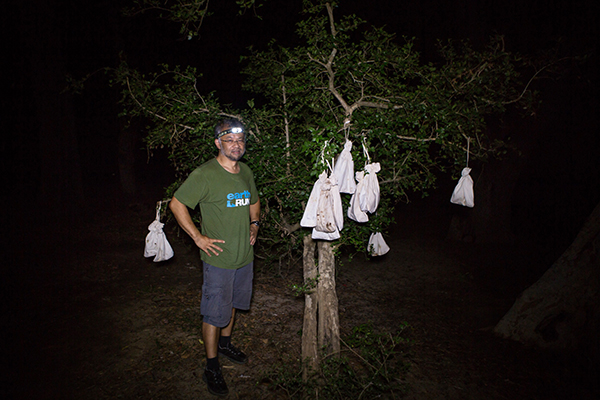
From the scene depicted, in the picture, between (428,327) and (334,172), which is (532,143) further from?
(334,172)

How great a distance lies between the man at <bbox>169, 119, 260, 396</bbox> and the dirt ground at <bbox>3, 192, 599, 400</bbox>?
70 centimetres

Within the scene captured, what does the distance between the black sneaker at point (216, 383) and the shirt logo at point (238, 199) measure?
4.85ft

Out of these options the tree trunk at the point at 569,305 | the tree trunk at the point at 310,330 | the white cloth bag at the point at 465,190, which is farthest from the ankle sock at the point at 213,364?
the tree trunk at the point at 569,305

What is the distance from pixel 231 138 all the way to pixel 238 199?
0.51 m

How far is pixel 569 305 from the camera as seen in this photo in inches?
149

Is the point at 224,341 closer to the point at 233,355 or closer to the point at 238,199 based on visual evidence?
the point at 233,355

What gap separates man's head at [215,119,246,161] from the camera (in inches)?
113

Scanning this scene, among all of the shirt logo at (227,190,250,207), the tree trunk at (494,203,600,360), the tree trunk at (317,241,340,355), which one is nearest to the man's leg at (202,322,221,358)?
the tree trunk at (317,241,340,355)

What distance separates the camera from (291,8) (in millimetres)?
6137

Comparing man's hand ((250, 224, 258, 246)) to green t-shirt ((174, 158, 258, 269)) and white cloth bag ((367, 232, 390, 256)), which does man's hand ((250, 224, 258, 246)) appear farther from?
white cloth bag ((367, 232, 390, 256))

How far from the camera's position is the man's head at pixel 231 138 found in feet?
9.41

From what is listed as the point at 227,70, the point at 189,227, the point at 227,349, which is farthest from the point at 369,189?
the point at 227,70

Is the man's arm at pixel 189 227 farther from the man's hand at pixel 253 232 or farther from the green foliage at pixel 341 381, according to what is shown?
the green foliage at pixel 341 381

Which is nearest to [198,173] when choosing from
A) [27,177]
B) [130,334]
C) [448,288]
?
[130,334]
